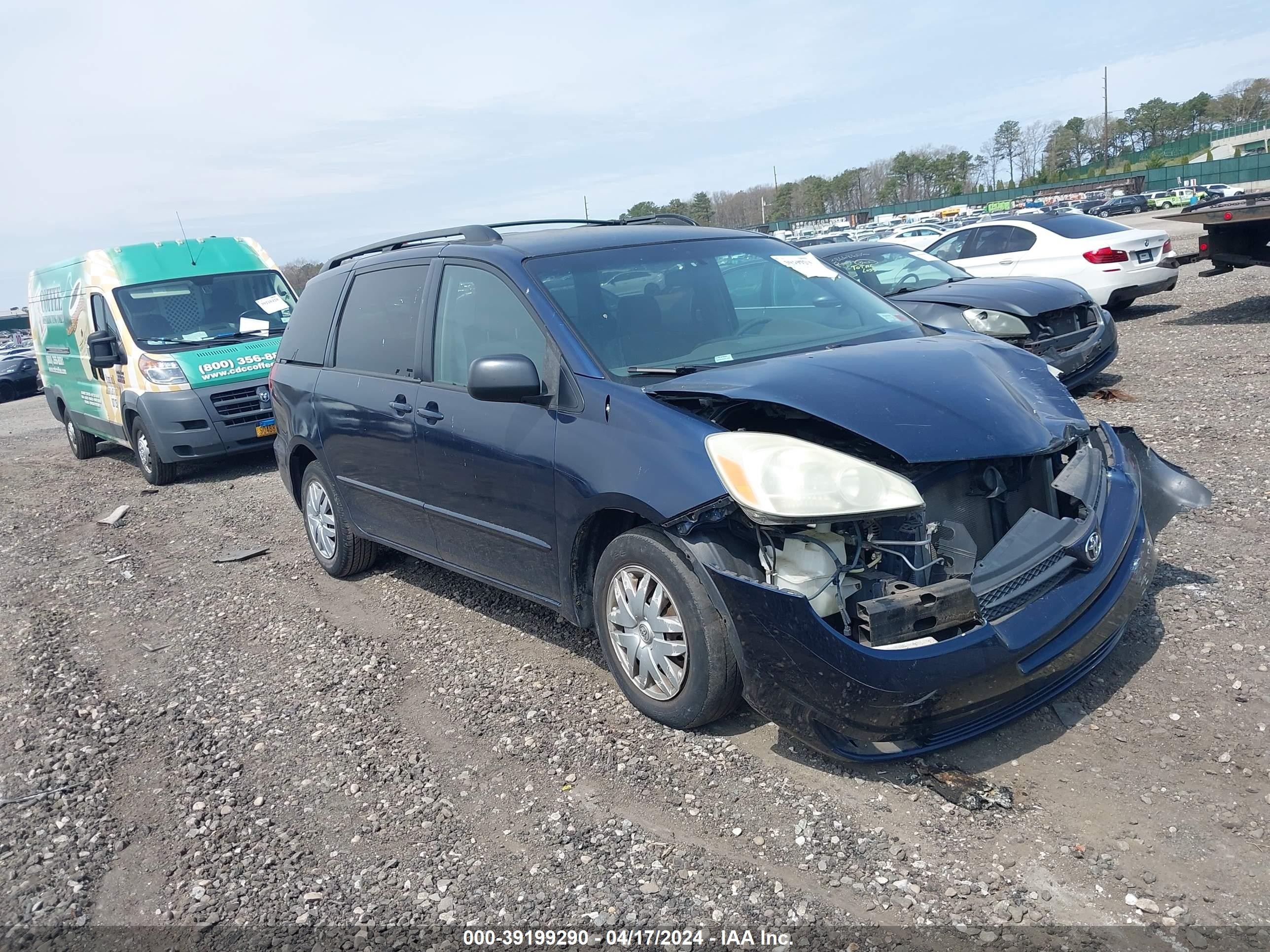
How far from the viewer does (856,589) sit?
10.2 feet

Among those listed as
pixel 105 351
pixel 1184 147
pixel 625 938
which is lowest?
pixel 625 938

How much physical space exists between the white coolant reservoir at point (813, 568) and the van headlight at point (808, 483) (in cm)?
15

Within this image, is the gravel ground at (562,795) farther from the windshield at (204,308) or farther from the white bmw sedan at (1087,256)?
the white bmw sedan at (1087,256)

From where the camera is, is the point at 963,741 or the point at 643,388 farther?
the point at 643,388

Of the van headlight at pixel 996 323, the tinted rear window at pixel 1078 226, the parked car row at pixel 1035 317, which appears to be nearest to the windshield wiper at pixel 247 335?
the parked car row at pixel 1035 317

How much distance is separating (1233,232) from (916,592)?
410 inches

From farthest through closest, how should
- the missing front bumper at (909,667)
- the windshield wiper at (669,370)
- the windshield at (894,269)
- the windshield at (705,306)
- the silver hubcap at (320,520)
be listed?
the windshield at (894,269), the silver hubcap at (320,520), the windshield at (705,306), the windshield wiper at (669,370), the missing front bumper at (909,667)

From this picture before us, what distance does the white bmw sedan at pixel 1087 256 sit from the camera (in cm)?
1216

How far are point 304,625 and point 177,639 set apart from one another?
28.9 inches

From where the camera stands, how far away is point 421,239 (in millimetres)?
5238

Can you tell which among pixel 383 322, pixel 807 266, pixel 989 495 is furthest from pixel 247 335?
pixel 989 495

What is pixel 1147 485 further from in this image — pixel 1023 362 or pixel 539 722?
pixel 539 722

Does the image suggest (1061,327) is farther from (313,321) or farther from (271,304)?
(271,304)

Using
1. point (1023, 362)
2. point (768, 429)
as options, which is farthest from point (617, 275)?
point (1023, 362)
